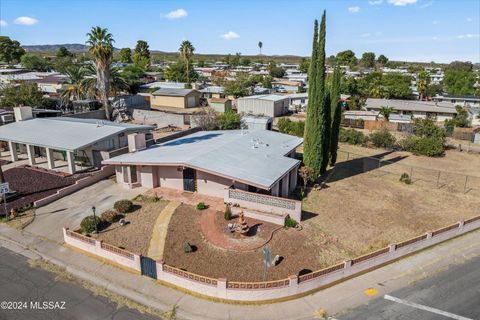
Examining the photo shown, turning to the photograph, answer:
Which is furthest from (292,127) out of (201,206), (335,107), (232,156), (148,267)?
(148,267)

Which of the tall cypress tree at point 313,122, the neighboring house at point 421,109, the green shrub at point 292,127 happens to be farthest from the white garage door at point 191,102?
the tall cypress tree at point 313,122

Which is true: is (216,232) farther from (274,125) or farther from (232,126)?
(274,125)

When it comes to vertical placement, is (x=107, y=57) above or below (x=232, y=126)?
above

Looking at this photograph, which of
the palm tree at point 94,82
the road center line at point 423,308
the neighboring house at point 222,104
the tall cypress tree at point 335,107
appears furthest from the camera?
the neighboring house at point 222,104

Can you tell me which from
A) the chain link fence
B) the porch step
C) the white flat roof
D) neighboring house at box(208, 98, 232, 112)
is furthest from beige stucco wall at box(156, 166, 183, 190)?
neighboring house at box(208, 98, 232, 112)

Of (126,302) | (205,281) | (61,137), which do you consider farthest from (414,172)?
(61,137)

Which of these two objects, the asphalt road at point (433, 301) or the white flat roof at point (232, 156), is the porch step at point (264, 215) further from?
the asphalt road at point (433, 301)

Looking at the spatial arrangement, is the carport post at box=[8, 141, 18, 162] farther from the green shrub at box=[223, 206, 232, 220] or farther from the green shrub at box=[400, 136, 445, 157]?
the green shrub at box=[400, 136, 445, 157]
